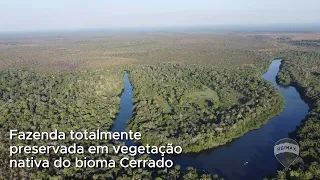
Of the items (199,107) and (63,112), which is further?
(199,107)

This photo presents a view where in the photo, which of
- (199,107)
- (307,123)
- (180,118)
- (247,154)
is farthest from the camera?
(199,107)

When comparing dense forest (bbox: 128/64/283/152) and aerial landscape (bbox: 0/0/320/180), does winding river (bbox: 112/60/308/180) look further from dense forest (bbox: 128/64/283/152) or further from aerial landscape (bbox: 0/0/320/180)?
dense forest (bbox: 128/64/283/152)

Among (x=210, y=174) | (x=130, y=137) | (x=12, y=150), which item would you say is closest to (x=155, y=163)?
(x=210, y=174)

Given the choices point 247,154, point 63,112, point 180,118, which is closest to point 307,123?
point 247,154

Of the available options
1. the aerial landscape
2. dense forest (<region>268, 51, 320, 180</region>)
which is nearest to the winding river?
the aerial landscape

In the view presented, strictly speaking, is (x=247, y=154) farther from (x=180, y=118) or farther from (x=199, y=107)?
(x=199, y=107)

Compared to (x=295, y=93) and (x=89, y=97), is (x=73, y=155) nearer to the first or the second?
(x=89, y=97)

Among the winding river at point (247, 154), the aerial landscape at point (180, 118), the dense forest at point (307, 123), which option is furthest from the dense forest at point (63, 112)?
the dense forest at point (307, 123)
